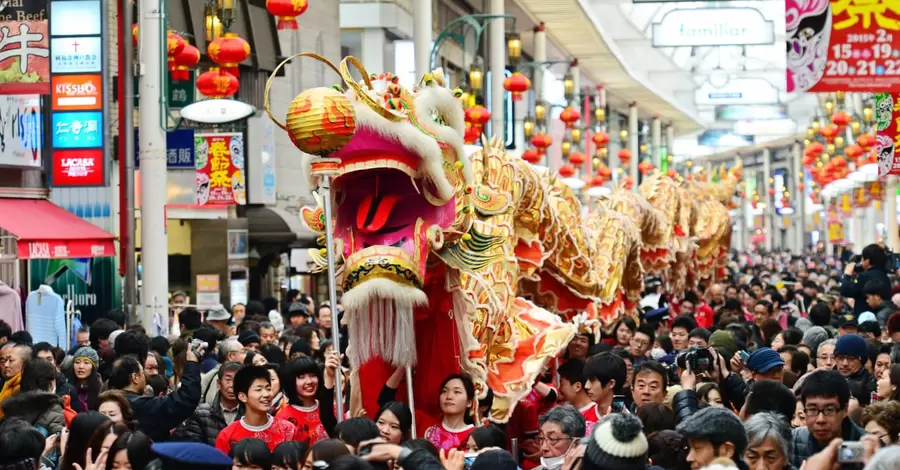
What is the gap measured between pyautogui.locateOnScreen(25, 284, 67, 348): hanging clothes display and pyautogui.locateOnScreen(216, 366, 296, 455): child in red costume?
750 cm

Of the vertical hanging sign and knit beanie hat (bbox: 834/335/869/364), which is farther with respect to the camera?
the vertical hanging sign

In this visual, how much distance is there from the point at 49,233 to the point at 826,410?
10.9m

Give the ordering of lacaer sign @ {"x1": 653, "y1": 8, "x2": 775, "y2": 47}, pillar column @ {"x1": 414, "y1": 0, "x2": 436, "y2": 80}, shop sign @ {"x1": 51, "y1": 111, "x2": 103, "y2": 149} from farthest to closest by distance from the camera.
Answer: lacaer sign @ {"x1": 653, "y1": 8, "x2": 775, "y2": 47}
pillar column @ {"x1": 414, "y1": 0, "x2": 436, "y2": 80}
shop sign @ {"x1": 51, "y1": 111, "x2": 103, "y2": 149}

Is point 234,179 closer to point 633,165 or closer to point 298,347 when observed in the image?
point 298,347

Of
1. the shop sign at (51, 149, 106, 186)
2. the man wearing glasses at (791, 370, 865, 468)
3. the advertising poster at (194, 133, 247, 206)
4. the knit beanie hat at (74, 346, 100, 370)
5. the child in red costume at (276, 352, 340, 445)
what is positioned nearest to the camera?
the man wearing glasses at (791, 370, 865, 468)

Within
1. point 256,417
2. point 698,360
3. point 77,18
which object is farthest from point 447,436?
point 77,18

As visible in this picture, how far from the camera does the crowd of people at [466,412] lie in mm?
5766

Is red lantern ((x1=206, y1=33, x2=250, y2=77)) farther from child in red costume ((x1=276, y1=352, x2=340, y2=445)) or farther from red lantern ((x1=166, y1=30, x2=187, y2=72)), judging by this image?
child in red costume ((x1=276, y1=352, x2=340, y2=445))

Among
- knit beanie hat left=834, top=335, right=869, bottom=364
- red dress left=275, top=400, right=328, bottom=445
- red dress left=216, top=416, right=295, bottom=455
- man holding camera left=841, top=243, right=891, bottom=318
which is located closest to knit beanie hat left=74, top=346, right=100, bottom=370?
red dress left=275, top=400, right=328, bottom=445

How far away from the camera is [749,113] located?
216 feet

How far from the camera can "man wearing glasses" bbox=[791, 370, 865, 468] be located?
6695mm

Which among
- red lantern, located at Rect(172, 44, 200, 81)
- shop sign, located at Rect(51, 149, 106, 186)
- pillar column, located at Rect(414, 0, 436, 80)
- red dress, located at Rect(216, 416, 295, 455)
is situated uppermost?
pillar column, located at Rect(414, 0, 436, 80)

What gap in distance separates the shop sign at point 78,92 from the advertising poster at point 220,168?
2.77 m

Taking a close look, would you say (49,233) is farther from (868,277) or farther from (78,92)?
(868,277)
